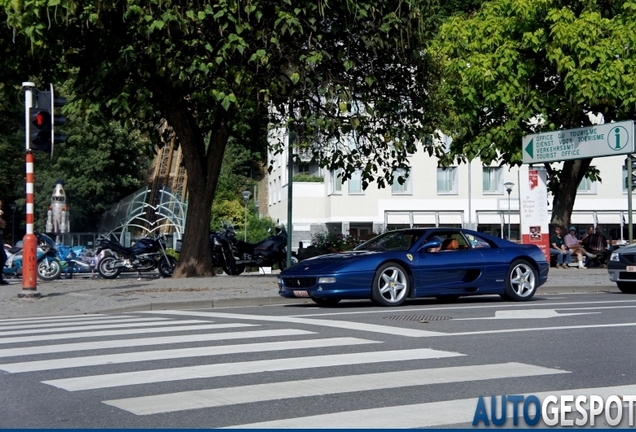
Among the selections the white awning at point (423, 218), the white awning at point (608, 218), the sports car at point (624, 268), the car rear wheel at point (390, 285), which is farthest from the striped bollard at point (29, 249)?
the white awning at point (608, 218)

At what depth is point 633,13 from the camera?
92.0 ft

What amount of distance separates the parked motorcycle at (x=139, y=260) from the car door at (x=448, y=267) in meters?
10.7

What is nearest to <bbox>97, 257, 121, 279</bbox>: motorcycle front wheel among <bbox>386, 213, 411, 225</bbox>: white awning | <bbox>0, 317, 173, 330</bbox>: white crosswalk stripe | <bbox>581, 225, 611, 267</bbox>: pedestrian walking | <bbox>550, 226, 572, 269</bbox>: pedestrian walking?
<bbox>0, 317, 173, 330</bbox>: white crosswalk stripe

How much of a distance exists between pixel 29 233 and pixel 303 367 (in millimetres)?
9867

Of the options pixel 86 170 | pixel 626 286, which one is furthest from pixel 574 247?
pixel 86 170

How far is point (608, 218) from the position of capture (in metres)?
58.7

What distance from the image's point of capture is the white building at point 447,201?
58250mm

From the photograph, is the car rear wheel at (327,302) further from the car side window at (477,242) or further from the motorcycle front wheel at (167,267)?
the motorcycle front wheel at (167,267)

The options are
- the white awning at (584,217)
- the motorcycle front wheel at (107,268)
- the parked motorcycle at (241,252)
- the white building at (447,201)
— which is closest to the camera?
the motorcycle front wheel at (107,268)

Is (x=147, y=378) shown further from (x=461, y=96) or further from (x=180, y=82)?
(x=461, y=96)

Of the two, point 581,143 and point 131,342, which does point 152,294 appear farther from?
point 581,143

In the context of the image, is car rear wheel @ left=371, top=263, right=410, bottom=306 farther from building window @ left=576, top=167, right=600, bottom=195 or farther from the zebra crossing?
building window @ left=576, top=167, right=600, bottom=195

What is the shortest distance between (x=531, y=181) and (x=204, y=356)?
16.4 meters

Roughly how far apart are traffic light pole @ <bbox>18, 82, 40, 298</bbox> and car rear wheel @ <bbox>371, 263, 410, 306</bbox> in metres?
6.06
